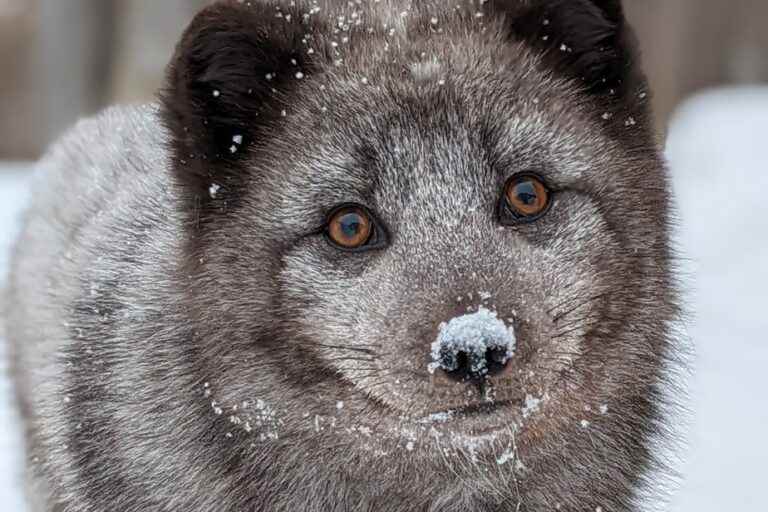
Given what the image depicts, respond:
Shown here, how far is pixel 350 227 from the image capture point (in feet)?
10.7

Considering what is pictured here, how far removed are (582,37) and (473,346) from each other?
1174 millimetres

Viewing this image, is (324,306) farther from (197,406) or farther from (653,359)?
(653,359)

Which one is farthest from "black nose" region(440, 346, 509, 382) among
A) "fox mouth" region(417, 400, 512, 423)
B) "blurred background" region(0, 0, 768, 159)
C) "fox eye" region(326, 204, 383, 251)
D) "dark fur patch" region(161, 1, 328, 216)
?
"blurred background" region(0, 0, 768, 159)

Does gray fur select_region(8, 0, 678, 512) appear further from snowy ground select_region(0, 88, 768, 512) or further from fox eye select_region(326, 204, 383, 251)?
snowy ground select_region(0, 88, 768, 512)

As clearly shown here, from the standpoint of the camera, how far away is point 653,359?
3.65m

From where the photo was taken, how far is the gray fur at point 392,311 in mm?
3166

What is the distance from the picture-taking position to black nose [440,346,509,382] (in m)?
2.95

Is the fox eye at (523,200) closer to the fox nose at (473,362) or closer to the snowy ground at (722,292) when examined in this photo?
the fox nose at (473,362)

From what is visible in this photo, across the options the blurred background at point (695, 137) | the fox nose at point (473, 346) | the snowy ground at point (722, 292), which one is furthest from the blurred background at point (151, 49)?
the fox nose at point (473, 346)

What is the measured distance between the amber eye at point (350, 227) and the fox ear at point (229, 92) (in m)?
0.36

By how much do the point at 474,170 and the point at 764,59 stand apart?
10775 mm

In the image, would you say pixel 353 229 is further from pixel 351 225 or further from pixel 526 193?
pixel 526 193

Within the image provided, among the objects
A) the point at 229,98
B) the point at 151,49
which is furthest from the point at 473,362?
the point at 151,49

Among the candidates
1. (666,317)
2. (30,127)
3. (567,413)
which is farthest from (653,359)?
(30,127)
